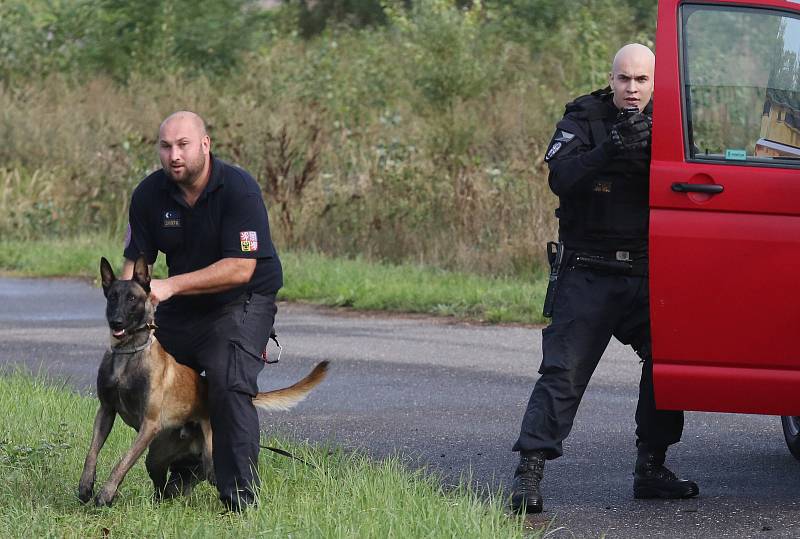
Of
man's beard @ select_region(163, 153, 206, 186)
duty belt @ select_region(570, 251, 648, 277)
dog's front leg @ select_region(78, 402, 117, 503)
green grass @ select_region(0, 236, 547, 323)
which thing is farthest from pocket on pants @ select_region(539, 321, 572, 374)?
green grass @ select_region(0, 236, 547, 323)

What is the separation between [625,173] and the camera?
5.91m

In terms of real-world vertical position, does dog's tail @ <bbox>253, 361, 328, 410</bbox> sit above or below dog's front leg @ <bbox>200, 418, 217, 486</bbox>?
above

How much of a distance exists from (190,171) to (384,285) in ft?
24.8

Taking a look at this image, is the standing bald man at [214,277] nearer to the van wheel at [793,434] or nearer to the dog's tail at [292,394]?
the dog's tail at [292,394]

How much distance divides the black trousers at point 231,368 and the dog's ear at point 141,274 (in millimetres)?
444

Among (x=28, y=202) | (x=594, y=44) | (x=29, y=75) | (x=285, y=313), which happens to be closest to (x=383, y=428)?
(x=285, y=313)

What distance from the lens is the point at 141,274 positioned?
5.38 meters

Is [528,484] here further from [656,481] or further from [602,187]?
[602,187]

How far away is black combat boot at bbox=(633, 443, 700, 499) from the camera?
621cm

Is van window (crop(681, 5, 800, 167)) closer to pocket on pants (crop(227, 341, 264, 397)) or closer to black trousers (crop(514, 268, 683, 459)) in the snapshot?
black trousers (crop(514, 268, 683, 459))

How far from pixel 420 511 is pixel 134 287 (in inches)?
51.3

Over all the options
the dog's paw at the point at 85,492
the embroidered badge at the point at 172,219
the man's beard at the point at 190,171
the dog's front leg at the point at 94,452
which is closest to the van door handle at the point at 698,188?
the man's beard at the point at 190,171

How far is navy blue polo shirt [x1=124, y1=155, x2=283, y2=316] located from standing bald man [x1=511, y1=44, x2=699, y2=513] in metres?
1.20

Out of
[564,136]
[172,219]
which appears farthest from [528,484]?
[172,219]
